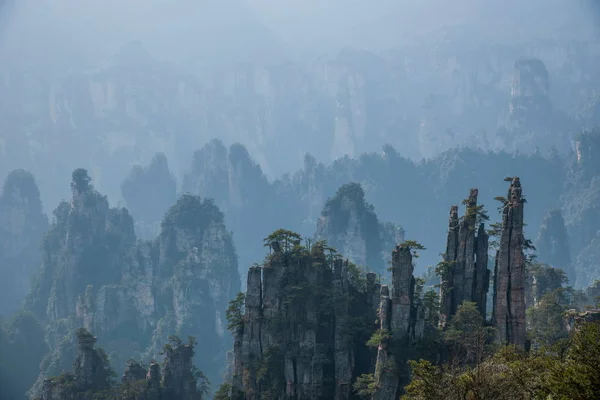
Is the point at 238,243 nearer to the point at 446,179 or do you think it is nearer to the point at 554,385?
the point at 446,179

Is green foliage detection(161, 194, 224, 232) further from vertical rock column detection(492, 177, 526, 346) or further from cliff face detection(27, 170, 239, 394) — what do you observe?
vertical rock column detection(492, 177, 526, 346)

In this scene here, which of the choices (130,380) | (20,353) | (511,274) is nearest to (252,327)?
(130,380)

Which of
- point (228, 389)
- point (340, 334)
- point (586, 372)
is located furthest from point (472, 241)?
point (586, 372)

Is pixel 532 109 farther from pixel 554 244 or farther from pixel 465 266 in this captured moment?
pixel 465 266

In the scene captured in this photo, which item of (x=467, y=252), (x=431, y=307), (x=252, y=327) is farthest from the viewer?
(x=252, y=327)

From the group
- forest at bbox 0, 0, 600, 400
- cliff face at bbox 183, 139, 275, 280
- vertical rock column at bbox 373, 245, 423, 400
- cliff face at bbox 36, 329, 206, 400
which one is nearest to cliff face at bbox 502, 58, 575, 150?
forest at bbox 0, 0, 600, 400

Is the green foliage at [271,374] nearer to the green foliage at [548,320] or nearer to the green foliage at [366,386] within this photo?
the green foliage at [366,386]
